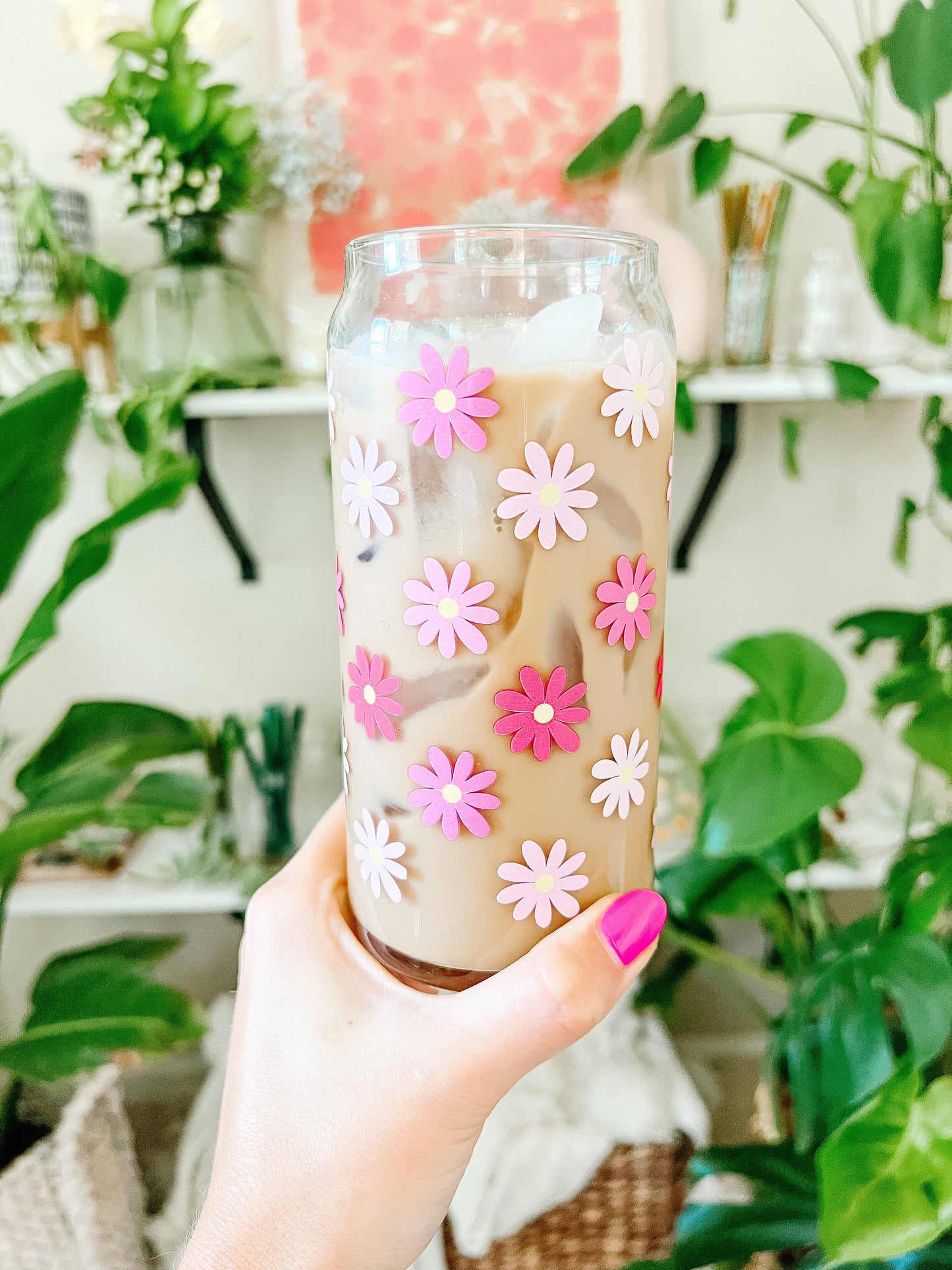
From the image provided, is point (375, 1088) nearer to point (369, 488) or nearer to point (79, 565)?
point (369, 488)

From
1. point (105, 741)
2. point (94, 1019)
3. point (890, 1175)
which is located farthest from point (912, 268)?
point (94, 1019)

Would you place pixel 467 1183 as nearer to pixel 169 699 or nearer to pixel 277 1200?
pixel 277 1200

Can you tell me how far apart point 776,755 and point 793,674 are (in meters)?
0.08

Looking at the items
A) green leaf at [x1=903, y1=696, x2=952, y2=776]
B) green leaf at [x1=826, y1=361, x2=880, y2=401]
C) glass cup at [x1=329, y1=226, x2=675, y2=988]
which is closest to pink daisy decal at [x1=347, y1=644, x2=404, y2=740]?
glass cup at [x1=329, y1=226, x2=675, y2=988]

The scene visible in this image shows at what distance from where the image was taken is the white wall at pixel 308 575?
1272 mm

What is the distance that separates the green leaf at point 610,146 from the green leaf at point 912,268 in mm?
413

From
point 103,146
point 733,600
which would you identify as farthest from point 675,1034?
point 103,146

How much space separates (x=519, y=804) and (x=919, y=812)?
0.97 m

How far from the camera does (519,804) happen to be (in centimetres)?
40

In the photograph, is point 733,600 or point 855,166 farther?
point 733,600

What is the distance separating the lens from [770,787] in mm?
604

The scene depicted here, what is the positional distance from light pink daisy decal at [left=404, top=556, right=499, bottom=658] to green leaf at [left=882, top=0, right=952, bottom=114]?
0.60 meters

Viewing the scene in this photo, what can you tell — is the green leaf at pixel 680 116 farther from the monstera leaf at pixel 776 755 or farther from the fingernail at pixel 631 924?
the fingernail at pixel 631 924

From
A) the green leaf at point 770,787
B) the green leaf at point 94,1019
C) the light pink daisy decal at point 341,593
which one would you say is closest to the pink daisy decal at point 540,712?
the light pink daisy decal at point 341,593
